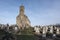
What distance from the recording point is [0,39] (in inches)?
1929

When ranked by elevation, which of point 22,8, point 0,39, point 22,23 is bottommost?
point 0,39

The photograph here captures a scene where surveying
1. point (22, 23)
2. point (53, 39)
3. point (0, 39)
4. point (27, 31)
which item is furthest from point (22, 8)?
point (0, 39)

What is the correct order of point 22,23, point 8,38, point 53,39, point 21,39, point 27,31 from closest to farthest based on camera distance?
point 8,38, point 21,39, point 53,39, point 27,31, point 22,23

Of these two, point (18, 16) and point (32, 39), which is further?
point (18, 16)

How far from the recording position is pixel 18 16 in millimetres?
109750

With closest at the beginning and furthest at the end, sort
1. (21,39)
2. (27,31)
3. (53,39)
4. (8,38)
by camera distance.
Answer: (8,38), (21,39), (53,39), (27,31)

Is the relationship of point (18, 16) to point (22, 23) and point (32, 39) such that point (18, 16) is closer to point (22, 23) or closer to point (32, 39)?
point (22, 23)

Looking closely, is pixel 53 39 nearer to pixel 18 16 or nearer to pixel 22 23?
pixel 22 23

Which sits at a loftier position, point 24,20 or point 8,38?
point 24,20

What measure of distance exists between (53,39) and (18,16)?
47353mm

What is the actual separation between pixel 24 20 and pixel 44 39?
44164mm

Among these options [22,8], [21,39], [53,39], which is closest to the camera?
[21,39]

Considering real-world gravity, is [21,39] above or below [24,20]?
below

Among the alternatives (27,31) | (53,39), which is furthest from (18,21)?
(53,39)
